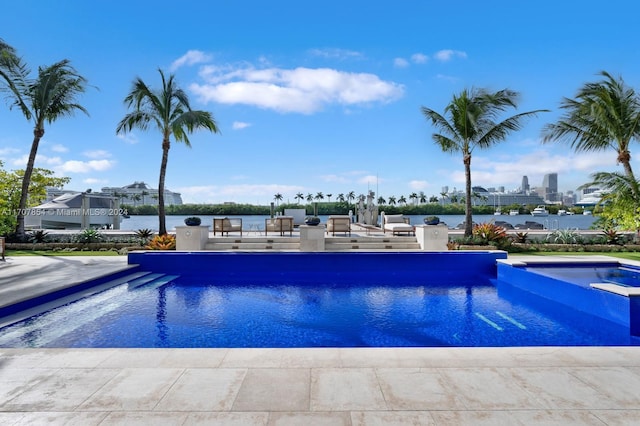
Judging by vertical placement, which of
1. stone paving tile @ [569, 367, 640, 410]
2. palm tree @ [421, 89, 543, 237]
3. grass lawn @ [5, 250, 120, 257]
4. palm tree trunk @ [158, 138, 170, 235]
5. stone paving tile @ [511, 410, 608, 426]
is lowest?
stone paving tile @ [569, 367, 640, 410]

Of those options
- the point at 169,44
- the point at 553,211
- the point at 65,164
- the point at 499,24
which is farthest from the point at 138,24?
the point at 553,211

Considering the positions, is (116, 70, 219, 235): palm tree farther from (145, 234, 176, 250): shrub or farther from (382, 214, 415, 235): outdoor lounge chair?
(382, 214, 415, 235): outdoor lounge chair

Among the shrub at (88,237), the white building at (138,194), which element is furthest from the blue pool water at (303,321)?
the white building at (138,194)

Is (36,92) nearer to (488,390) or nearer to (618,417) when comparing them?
(488,390)

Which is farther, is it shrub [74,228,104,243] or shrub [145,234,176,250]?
shrub [74,228,104,243]

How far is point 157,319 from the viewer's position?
576 cm

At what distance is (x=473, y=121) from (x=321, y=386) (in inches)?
519

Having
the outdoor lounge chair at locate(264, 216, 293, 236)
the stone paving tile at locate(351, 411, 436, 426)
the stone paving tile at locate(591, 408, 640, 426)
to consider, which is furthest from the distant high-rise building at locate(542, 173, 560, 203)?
the stone paving tile at locate(351, 411, 436, 426)

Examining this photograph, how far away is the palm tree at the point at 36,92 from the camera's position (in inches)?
565

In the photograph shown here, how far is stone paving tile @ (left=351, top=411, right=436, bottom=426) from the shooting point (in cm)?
236

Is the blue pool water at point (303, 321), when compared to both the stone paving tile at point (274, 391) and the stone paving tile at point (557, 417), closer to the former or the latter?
the stone paving tile at point (274, 391)

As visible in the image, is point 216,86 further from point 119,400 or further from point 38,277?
point 119,400

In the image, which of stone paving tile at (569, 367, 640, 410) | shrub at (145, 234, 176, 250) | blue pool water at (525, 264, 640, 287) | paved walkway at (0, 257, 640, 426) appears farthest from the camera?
shrub at (145, 234, 176, 250)

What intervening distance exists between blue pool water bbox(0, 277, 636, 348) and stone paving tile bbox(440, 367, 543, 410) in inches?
61.7
